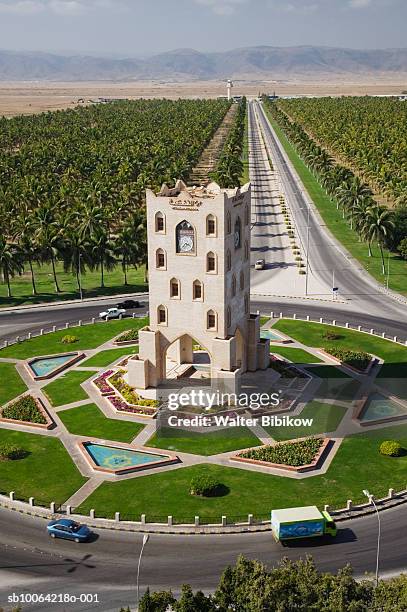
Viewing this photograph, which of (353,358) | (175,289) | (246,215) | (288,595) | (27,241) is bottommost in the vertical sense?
(353,358)

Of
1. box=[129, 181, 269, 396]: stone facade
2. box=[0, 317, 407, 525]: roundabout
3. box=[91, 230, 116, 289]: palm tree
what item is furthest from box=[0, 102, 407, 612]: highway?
box=[91, 230, 116, 289]: palm tree

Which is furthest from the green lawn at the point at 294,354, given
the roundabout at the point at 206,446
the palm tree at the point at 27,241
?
the palm tree at the point at 27,241

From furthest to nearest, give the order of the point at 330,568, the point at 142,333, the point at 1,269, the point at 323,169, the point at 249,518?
the point at 323,169
the point at 1,269
the point at 142,333
the point at 249,518
the point at 330,568

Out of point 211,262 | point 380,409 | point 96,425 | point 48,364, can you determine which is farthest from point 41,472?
point 380,409

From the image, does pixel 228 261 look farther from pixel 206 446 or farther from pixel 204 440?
pixel 206 446

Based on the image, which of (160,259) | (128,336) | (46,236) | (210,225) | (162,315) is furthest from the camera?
(46,236)

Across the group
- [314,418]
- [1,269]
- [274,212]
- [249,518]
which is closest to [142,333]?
[314,418]

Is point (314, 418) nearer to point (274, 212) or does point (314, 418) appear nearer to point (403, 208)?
point (403, 208)
